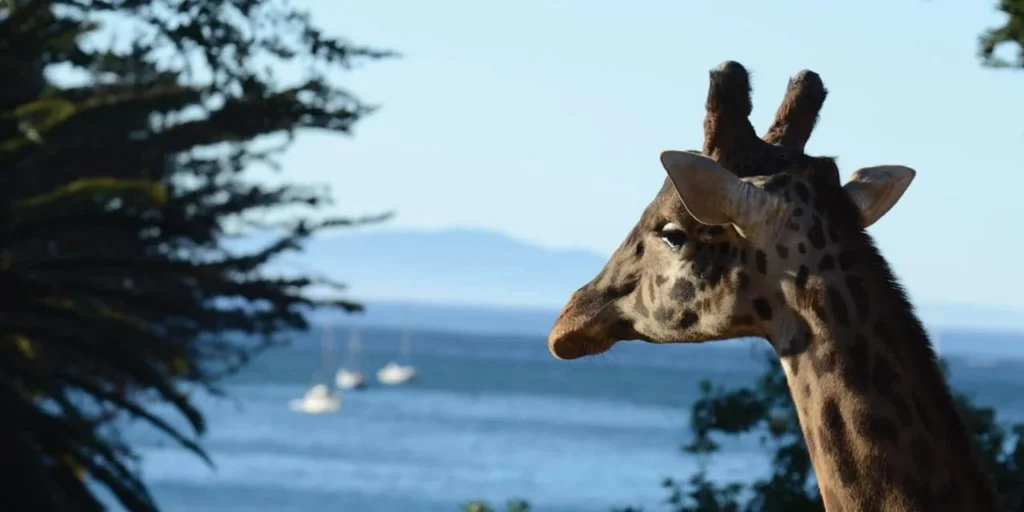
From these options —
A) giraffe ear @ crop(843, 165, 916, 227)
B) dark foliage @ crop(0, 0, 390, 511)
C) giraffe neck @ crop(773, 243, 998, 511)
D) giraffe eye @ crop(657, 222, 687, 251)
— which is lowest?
giraffe neck @ crop(773, 243, 998, 511)

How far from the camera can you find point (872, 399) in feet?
12.9

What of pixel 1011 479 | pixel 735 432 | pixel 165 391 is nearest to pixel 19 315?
pixel 165 391

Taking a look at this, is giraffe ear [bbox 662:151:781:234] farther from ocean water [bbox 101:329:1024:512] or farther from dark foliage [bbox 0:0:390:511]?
dark foliage [bbox 0:0:390:511]

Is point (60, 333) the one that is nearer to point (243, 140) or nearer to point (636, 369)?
point (243, 140)

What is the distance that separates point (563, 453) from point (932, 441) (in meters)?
61.2

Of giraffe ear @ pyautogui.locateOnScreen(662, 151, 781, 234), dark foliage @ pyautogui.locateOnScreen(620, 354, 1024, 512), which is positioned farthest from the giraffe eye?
dark foliage @ pyautogui.locateOnScreen(620, 354, 1024, 512)

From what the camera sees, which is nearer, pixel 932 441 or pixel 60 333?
pixel 932 441

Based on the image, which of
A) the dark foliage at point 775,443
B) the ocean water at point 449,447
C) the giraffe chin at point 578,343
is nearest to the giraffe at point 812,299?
the giraffe chin at point 578,343

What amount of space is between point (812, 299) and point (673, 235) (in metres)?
0.45

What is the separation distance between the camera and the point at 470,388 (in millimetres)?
122562

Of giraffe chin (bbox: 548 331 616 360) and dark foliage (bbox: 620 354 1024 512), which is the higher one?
dark foliage (bbox: 620 354 1024 512)

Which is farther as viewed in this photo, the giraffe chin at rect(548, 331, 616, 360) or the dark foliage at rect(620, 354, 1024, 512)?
the dark foliage at rect(620, 354, 1024, 512)

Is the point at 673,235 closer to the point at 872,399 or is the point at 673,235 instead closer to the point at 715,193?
the point at 715,193

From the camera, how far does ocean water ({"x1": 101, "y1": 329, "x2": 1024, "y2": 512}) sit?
47094 mm
